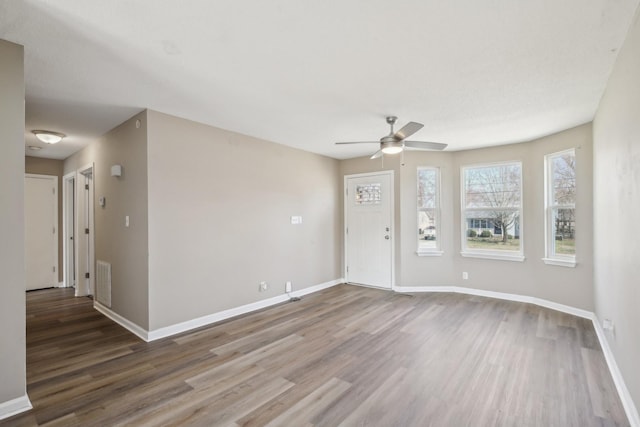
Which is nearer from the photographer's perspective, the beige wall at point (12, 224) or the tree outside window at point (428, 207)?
the beige wall at point (12, 224)

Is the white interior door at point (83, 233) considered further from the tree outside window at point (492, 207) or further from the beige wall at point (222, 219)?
the tree outside window at point (492, 207)

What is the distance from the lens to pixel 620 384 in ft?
7.52

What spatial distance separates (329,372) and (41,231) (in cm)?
619

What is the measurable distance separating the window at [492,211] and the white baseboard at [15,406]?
548 cm

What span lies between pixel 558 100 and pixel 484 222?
2.44 meters

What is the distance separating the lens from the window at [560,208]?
4.06 m

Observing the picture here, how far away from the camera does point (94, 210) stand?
4.41m

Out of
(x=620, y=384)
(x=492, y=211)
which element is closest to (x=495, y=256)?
(x=492, y=211)

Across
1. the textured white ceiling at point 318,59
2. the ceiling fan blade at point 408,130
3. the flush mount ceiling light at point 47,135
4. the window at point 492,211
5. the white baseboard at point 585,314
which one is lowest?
the white baseboard at point 585,314

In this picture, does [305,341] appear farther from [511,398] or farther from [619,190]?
[619,190]

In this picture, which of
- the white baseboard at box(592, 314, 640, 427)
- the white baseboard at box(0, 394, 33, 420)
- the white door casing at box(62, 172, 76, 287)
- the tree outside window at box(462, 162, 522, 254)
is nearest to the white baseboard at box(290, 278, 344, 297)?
the tree outside window at box(462, 162, 522, 254)

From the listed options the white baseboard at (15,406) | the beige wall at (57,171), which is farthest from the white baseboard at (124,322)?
the beige wall at (57,171)

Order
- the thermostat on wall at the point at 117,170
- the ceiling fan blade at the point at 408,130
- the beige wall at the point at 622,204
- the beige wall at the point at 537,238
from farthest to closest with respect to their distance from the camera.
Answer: the beige wall at the point at 537,238 < the thermostat on wall at the point at 117,170 < the ceiling fan blade at the point at 408,130 < the beige wall at the point at 622,204

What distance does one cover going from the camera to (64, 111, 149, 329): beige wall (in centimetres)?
333
